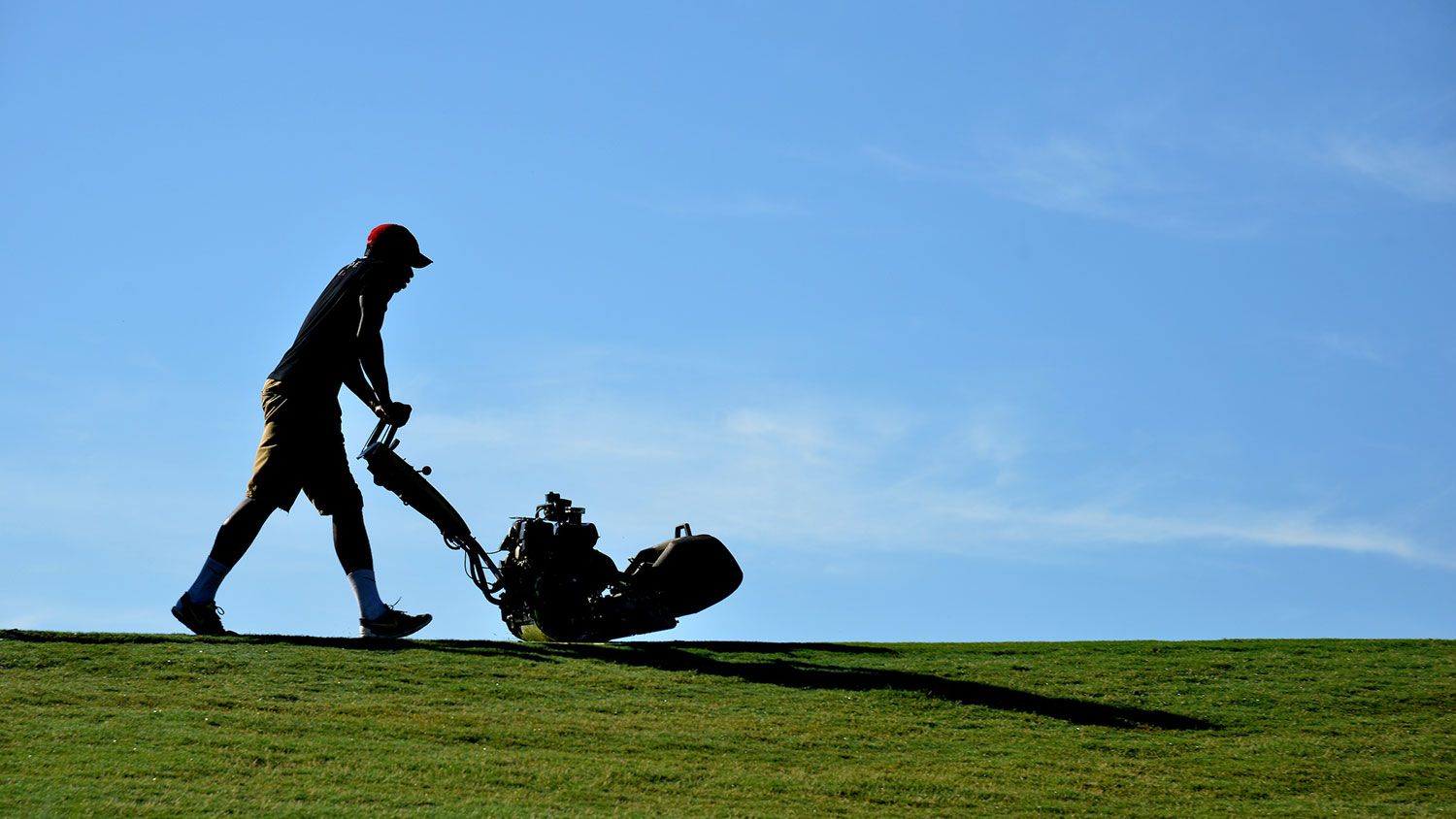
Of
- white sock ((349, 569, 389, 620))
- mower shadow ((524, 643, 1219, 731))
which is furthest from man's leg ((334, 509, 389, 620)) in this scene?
mower shadow ((524, 643, 1219, 731))

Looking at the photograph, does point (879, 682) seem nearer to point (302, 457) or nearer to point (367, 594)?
point (367, 594)

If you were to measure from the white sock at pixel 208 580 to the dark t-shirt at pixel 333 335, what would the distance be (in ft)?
4.94

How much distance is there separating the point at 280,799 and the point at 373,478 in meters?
5.13

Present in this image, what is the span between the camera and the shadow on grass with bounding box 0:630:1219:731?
36.8 ft

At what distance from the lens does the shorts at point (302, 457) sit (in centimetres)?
1163

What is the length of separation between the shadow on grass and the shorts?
1.19 metres

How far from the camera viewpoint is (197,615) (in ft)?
37.9

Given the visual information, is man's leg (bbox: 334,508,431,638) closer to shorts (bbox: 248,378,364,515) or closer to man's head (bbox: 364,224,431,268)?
shorts (bbox: 248,378,364,515)

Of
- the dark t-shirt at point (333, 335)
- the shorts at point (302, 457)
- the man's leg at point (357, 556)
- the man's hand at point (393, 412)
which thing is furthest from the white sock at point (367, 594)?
the dark t-shirt at point (333, 335)

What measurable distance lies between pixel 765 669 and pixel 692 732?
7.70 ft

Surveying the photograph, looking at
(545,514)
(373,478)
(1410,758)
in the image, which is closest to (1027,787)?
(1410,758)

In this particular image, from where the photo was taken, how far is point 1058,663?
13172 mm

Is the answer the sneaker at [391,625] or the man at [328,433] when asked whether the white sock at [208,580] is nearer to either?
the man at [328,433]

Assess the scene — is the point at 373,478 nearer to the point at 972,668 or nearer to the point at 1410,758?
the point at 972,668
